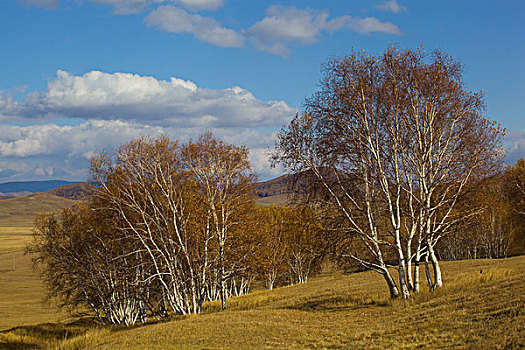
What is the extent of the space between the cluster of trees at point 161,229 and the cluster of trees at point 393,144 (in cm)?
315

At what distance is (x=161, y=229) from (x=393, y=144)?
16.6m

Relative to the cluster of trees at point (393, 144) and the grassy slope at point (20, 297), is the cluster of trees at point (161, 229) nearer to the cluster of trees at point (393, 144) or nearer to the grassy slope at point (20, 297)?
the cluster of trees at point (393, 144)

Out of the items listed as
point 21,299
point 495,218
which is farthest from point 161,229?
point 21,299

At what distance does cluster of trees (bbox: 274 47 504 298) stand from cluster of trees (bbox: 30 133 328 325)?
10.3 ft

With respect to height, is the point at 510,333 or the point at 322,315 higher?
the point at 510,333

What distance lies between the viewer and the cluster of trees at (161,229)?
28109mm

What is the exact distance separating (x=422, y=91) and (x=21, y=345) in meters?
30.1

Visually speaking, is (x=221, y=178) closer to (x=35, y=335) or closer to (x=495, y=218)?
(x=35, y=335)

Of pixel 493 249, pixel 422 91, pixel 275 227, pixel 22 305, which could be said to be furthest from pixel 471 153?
pixel 22 305

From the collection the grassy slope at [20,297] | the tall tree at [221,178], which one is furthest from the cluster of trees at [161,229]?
the grassy slope at [20,297]

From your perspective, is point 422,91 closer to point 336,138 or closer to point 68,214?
point 336,138

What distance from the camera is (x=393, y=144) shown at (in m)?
21.9

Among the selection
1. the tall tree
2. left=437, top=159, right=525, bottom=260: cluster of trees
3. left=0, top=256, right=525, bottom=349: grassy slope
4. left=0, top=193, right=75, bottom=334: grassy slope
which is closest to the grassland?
left=0, top=256, right=525, bottom=349: grassy slope

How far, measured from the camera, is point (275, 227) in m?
55.8
